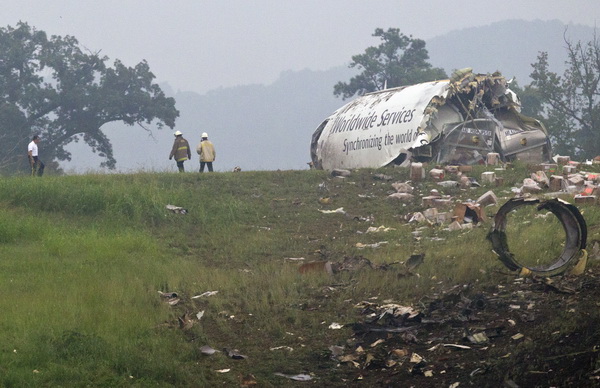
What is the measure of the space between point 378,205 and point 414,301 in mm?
8140

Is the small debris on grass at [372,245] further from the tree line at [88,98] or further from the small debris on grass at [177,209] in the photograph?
the tree line at [88,98]

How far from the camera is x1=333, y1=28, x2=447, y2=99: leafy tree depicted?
47312mm

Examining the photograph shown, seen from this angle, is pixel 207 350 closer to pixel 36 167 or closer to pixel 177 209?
pixel 177 209

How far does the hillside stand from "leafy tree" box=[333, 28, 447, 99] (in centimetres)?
2722

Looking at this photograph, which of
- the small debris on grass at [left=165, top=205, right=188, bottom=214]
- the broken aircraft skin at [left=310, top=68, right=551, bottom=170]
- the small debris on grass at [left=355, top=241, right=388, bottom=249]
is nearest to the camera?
the small debris on grass at [left=355, top=241, right=388, bottom=249]

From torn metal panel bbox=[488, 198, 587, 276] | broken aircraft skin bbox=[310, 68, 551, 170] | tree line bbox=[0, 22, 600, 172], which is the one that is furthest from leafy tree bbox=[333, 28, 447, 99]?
torn metal panel bbox=[488, 198, 587, 276]

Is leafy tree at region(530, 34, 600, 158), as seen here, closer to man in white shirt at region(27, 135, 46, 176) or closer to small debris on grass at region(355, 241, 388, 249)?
man in white shirt at region(27, 135, 46, 176)

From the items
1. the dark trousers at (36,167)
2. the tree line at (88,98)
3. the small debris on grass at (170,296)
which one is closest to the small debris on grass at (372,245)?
the small debris on grass at (170,296)

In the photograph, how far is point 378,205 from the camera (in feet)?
64.6

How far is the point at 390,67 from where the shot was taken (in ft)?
157

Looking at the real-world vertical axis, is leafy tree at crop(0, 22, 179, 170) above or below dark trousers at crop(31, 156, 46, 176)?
above

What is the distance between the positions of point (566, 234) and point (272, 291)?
13.0 feet

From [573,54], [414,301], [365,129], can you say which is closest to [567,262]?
[414,301]

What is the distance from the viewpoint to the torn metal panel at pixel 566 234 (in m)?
11.9
